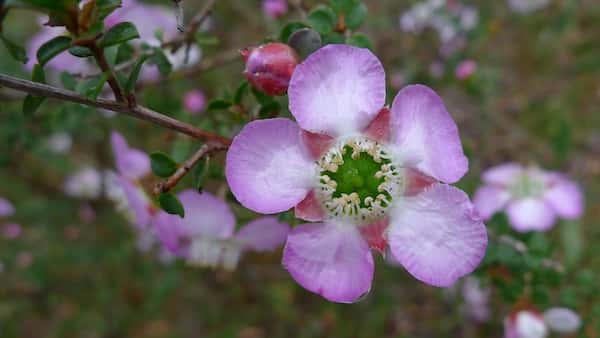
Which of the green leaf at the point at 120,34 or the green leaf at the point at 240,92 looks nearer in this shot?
the green leaf at the point at 120,34

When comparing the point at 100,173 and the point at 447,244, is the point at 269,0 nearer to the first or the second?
the point at 447,244

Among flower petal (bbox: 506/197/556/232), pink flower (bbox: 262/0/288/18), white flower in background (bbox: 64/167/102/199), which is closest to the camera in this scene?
pink flower (bbox: 262/0/288/18)

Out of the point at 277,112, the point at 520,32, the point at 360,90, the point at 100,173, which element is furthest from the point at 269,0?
the point at 520,32

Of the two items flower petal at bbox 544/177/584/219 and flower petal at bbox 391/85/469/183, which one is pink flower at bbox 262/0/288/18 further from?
flower petal at bbox 544/177/584/219

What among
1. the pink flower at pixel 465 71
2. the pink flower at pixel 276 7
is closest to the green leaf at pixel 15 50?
the pink flower at pixel 276 7

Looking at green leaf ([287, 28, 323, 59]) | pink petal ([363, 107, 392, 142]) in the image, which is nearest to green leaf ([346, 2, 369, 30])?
green leaf ([287, 28, 323, 59])

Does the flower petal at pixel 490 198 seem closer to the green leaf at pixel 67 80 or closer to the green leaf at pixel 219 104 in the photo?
the green leaf at pixel 219 104

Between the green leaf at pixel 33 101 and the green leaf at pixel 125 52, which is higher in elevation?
the green leaf at pixel 33 101
